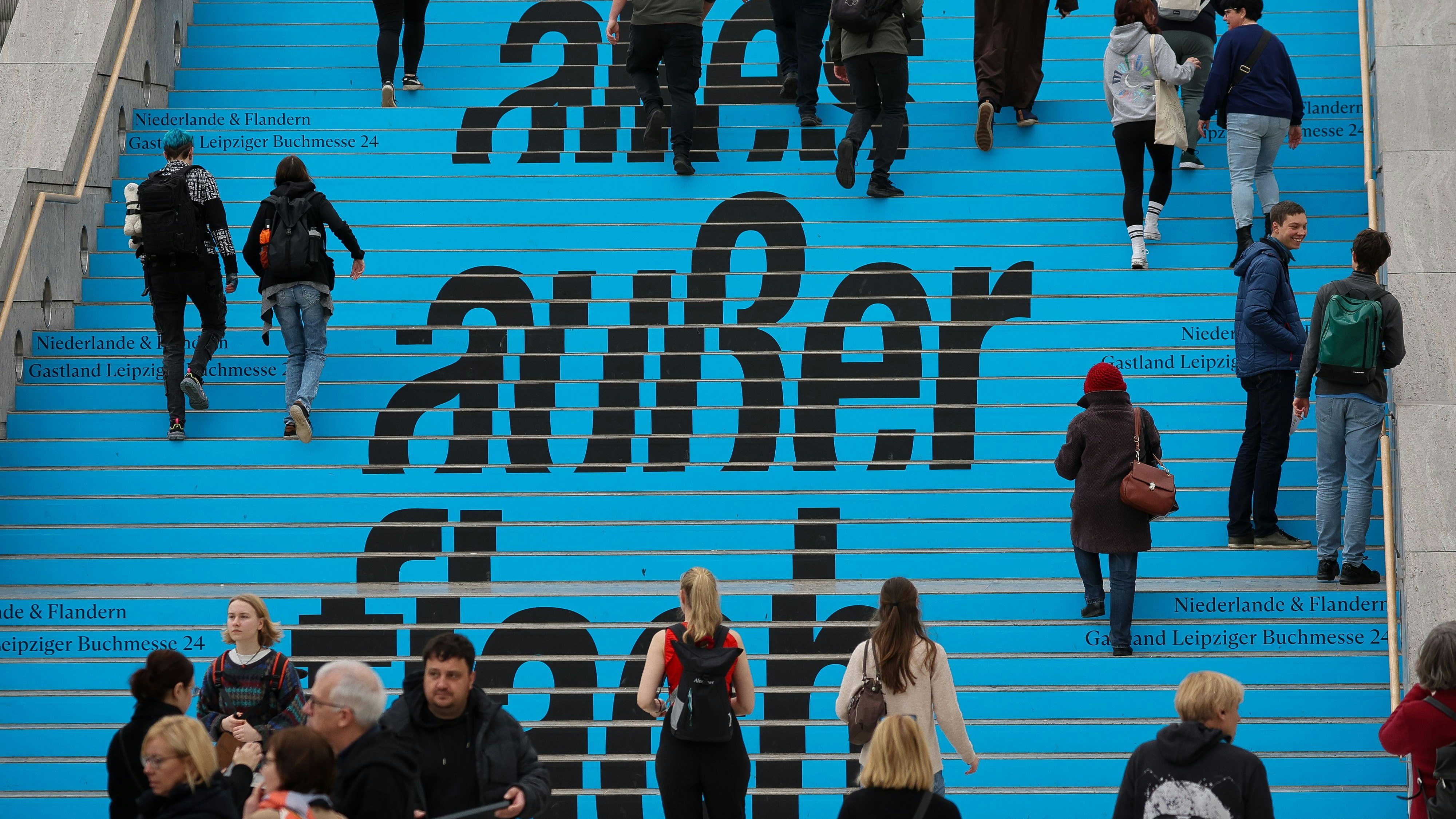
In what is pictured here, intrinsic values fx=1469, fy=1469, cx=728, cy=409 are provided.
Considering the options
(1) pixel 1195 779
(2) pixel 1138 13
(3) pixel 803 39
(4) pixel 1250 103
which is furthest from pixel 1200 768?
(3) pixel 803 39

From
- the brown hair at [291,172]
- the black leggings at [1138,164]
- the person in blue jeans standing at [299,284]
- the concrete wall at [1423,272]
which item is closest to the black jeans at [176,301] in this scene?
the person in blue jeans standing at [299,284]

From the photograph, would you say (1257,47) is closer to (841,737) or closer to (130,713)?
(841,737)

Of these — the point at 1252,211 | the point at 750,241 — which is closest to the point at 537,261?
the point at 750,241

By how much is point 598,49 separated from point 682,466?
4876mm

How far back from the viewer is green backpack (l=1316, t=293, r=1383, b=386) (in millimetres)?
7883

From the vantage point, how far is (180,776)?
443 centimetres

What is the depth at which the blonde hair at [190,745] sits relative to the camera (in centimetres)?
442

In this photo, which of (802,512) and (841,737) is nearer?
(841,737)

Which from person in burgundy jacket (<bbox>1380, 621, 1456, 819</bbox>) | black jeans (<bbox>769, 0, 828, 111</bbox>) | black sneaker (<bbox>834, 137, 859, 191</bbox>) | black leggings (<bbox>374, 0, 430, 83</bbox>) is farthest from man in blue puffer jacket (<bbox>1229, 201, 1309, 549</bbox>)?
black leggings (<bbox>374, 0, 430, 83</bbox>)

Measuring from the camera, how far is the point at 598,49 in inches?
506

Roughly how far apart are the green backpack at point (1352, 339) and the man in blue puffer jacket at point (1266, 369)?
14.7 inches

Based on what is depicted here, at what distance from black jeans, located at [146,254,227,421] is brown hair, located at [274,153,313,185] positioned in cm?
69

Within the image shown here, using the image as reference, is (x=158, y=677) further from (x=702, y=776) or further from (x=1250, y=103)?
(x=1250, y=103)

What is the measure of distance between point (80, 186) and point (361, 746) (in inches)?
298
